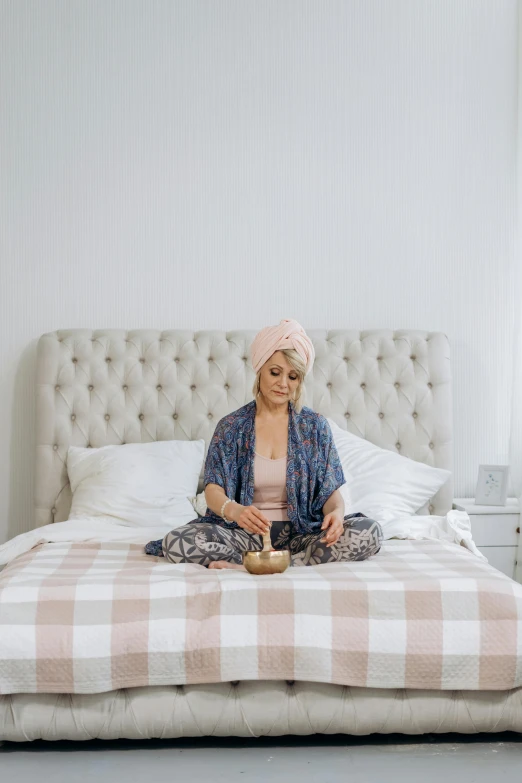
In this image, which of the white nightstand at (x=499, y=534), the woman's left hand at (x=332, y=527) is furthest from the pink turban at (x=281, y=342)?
the white nightstand at (x=499, y=534)

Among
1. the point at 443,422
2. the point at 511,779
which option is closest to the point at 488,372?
the point at 443,422

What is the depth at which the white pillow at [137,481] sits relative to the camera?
325cm

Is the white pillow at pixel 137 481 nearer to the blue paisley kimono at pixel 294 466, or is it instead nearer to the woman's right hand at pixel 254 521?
the blue paisley kimono at pixel 294 466

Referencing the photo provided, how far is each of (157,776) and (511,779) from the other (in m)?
0.85

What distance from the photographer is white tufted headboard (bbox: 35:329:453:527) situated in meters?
3.54

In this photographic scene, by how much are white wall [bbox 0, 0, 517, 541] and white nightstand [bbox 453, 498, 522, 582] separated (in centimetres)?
36

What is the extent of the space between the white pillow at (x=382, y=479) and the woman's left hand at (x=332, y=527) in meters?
0.50

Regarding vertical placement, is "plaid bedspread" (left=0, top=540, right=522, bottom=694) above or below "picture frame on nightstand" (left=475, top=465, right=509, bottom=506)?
below

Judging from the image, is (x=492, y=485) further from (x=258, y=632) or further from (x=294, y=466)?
(x=258, y=632)

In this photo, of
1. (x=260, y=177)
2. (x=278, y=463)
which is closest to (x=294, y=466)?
(x=278, y=463)

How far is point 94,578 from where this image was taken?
2.36 metres

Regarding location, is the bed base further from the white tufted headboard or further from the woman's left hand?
the white tufted headboard

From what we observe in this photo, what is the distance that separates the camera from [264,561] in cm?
243

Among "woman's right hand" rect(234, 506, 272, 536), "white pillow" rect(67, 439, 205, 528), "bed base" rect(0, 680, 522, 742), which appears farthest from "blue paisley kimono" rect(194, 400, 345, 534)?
"bed base" rect(0, 680, 522, 742)
